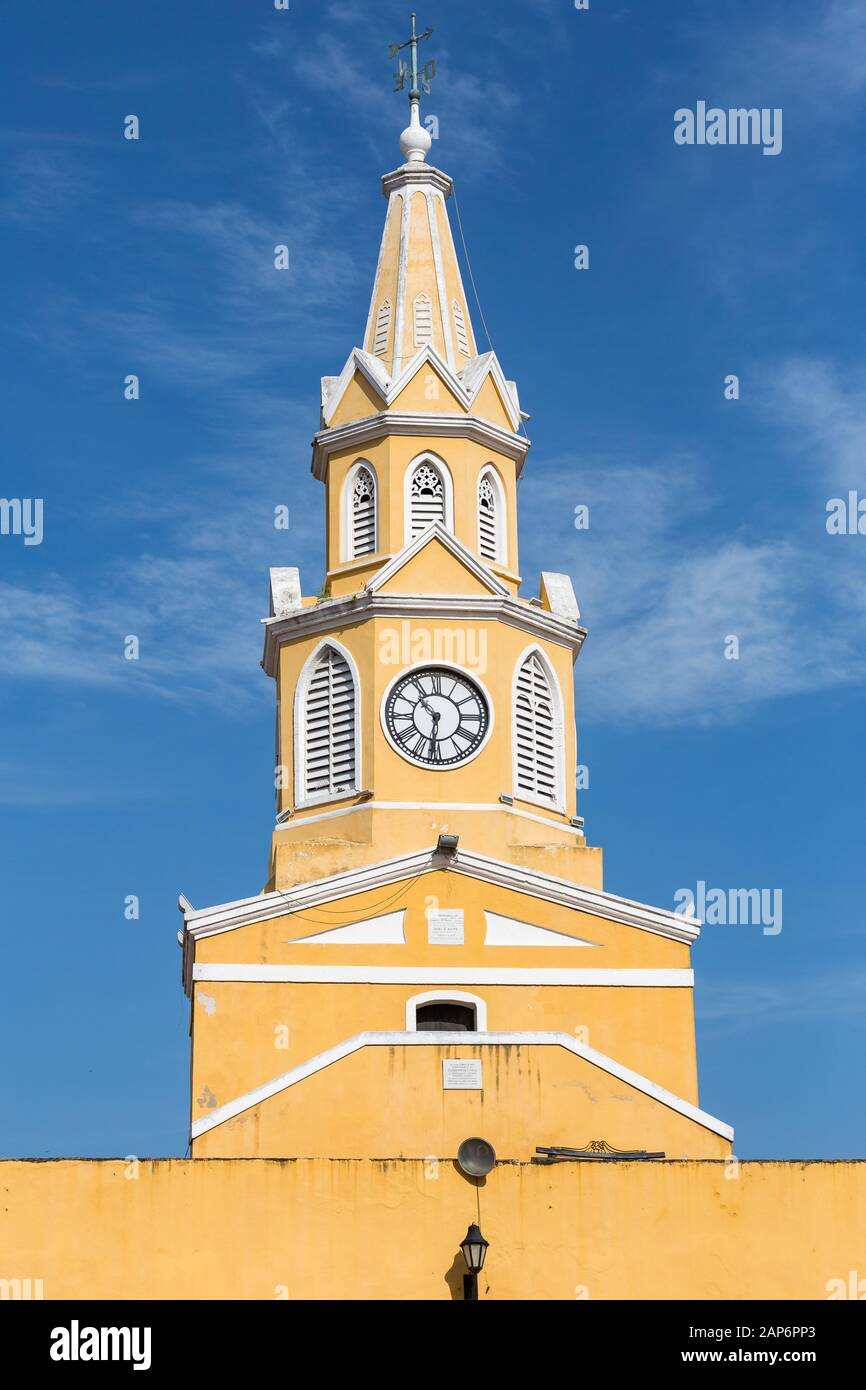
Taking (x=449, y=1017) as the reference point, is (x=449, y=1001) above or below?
above

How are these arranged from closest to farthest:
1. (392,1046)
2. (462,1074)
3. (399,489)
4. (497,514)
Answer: (462,1074) → (392,1046) → (399,489) → (497,514)

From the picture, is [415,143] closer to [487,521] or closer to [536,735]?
[487,521]

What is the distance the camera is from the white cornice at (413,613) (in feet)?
116

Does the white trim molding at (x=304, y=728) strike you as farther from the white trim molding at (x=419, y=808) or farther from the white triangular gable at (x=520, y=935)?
the white triangular gable at (x=520, y=935)

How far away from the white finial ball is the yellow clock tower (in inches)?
69.9

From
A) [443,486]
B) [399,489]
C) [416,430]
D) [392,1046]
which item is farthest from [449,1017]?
[416,430]

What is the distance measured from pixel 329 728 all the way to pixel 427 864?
3715 mm

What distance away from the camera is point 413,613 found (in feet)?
116

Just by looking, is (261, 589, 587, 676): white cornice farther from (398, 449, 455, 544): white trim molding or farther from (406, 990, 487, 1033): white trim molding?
(406, 990, 487, 1033): white trim molding

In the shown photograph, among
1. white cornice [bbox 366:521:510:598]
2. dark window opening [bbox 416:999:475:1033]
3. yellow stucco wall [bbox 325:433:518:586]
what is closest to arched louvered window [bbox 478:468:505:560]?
yellow stucco wall [bbox 325:433:518:586]

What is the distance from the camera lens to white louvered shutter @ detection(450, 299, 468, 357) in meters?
39.0

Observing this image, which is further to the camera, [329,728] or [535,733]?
[535,733]

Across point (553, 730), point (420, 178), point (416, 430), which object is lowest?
point (553, 730)

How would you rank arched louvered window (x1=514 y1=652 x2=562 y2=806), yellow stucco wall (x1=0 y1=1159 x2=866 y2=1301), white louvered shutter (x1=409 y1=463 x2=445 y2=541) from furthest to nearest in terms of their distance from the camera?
1. white louvered shutter (x1=409 y1=463 x2=445 y2=541)
2. arched louvered window (x1=514 y1=652 x2=562 y2=806)
3. yellow stucco wall (x1=0 y1=1159 x2=866 y2=1301)
